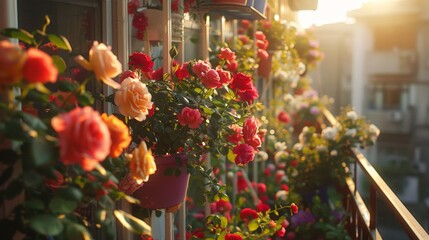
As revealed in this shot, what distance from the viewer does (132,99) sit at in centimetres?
146

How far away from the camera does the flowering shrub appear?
1.02 m

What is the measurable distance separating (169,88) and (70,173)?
0.74 m

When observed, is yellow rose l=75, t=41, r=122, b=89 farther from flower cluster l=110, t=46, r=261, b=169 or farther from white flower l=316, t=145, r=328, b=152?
white flower l=316, t=145, r=328, b=152

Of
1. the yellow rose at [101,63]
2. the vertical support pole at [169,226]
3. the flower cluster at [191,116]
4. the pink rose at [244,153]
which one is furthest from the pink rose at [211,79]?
the yellow rose at [101,63]

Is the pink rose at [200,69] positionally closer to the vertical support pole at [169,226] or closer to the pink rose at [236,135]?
the pink rose at [236,135]

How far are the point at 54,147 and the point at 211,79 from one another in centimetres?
93

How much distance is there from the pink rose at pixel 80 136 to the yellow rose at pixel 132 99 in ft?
1.39

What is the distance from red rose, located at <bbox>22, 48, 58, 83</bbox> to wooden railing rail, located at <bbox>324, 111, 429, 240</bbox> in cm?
137

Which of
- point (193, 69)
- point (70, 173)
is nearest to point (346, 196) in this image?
point (193, 69)

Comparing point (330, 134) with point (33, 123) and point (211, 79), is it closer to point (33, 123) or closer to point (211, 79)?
point (211, 79)

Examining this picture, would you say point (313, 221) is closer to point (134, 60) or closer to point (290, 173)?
point (290, 173)

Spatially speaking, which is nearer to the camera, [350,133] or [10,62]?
[10,62]

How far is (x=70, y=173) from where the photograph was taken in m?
1.26

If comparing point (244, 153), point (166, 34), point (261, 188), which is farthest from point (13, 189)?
point (261, 188)
